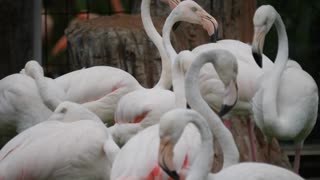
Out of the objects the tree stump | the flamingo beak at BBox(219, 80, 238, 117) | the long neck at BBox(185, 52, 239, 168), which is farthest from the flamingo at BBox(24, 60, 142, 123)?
the flamingo beak at BBox(219, 80, 238, 117)

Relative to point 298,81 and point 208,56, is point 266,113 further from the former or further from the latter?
point 208,56

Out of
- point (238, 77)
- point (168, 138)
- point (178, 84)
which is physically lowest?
point (238, 77)

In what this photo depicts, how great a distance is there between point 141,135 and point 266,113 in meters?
1.42

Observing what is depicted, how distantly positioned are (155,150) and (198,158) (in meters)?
0.45

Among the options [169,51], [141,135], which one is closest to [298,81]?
[169,51]

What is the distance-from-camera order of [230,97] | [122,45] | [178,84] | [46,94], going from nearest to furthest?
[230,97] < [178,84] < [46,94] < [122,45]

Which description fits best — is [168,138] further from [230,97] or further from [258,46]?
[258,46]

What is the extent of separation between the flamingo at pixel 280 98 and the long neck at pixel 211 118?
981 mm

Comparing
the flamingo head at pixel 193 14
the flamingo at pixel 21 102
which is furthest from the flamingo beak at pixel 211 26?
the flamingo at pixel 21 102

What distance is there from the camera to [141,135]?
24.5ft

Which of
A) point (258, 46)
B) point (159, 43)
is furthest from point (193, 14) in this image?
point (258, 46)

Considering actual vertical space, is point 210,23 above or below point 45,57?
above

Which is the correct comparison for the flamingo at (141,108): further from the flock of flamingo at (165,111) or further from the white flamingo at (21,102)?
the white flamingo at (21,102)

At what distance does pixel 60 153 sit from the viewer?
782cm
